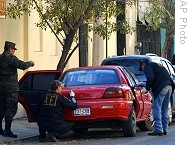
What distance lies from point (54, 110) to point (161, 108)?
244cm

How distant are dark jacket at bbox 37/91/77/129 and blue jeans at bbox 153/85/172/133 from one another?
193cm

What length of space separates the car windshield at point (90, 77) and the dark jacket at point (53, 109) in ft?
3.14

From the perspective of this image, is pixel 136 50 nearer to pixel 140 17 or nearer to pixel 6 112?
pixel 140 17

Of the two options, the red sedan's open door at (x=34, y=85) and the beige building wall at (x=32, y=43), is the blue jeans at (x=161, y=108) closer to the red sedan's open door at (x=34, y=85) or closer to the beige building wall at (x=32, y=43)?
the red sedan's open door at (x=34, y=85)

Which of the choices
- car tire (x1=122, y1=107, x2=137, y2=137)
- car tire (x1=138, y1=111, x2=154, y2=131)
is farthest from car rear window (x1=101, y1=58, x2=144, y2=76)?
car tire (x1=122, y1=107, x2=137, y2=137)

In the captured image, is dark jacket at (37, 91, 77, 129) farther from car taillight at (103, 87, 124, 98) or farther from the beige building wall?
the beige building wall

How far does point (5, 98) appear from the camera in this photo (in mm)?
12461

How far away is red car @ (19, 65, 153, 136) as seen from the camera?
464 inches

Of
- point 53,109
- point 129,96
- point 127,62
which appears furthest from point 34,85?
point 127,62

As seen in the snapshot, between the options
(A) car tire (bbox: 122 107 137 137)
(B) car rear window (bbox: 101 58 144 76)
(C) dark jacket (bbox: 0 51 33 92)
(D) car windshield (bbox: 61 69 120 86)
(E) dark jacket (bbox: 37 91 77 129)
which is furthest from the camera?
(B) car rear window (bbox: 101 58 144 76)

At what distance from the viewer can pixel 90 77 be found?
41.8 ft

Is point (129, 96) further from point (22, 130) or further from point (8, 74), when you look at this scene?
point (22, 130)

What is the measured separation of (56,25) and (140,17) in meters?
17.0

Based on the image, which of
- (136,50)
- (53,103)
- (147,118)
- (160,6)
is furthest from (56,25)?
(136,50)
